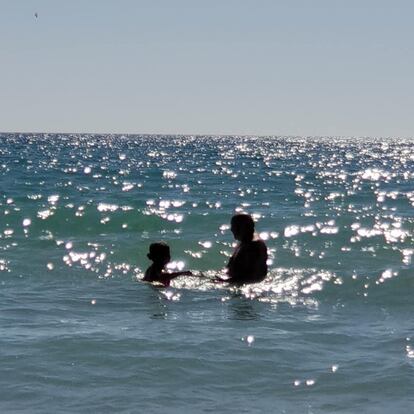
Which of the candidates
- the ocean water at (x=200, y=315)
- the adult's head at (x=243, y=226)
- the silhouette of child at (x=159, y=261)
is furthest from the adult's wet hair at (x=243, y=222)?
the silhouette of child at (x=159, y=261)

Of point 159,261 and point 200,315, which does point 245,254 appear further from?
point 200,315

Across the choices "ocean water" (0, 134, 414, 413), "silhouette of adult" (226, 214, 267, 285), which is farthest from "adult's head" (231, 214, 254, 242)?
"ocean water" (0, 134, 414, 413)

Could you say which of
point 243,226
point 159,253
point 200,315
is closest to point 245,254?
point 243,226

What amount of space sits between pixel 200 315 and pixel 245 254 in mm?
2189

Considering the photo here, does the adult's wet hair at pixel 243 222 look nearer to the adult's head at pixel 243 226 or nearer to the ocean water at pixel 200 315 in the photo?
the adult's head at pixel 243 226

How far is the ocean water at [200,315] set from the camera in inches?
257

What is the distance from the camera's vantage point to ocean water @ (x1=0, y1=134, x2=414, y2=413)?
257 inches

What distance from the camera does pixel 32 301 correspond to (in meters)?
10.2

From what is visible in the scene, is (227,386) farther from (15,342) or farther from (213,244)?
(213,244)

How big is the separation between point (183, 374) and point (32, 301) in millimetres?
3712

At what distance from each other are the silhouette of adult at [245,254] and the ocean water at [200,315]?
0.63 ft

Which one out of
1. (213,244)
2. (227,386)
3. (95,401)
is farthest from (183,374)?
(213,244)

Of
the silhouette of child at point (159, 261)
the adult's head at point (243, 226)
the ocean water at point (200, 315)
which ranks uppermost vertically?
the adult's head at point (243, 226)

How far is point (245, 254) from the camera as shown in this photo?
11.4 meters
